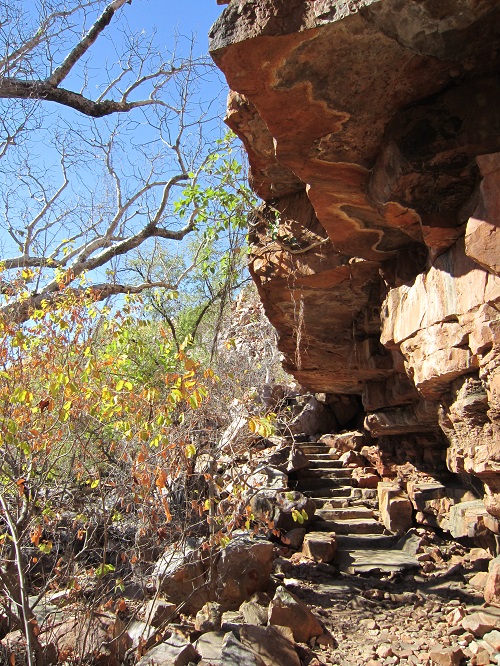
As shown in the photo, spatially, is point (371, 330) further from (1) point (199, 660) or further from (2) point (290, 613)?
(1) point (199, 660)

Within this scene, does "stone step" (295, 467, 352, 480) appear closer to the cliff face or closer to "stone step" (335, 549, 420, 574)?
"stone step" (335, 549, 420, 574)

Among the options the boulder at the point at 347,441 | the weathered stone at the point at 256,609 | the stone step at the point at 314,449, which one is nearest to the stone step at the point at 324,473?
the boulder at the point at 347,441

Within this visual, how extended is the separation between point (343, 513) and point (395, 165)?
6.70 metres

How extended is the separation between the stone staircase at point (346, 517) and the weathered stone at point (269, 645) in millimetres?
2662

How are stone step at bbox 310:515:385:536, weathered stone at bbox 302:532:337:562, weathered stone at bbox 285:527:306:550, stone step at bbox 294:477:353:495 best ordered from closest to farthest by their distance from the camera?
1. weathered stone at bbox 302:532:337:562
2. weathered stone at bbox 285:527:306:550
3. stone step at bbox 310:515:385:536
4. stone step at bbox 294:477:353:495

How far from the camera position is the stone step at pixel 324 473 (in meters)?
9.91

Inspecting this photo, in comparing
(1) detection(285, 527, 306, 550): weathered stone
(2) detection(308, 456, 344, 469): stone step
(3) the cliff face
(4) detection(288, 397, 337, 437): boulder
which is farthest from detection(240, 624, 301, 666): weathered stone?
(4) detection(288, 397, 337, 437): boulder

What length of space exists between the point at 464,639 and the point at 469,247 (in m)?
3.72

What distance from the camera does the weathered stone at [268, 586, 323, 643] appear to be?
4926mm

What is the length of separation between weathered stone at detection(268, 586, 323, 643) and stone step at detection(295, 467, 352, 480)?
4.81 m

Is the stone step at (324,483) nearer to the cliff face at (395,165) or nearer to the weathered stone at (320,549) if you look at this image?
the weathered stone at (320,549)

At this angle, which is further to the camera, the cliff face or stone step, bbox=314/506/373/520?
stone step, bbox=314/506/373/520

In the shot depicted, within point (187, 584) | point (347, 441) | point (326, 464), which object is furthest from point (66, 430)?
point (347, 441)

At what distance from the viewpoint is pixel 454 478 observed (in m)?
8.23
